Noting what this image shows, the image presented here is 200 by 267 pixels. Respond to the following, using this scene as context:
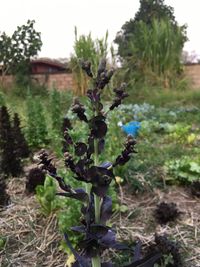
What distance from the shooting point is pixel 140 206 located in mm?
2506

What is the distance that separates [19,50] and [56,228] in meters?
9.88

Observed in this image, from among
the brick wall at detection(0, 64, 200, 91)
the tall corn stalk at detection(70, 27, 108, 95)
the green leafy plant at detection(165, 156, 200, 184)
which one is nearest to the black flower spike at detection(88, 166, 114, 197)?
the green leafy plant at detection(165, 156, 200, 184)

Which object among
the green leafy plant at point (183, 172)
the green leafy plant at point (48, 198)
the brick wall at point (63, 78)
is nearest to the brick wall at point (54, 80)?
the brick wall at point (63, 78)

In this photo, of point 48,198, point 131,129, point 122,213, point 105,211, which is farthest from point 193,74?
point 105,211

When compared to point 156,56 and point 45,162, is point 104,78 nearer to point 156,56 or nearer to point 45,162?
point 45,162

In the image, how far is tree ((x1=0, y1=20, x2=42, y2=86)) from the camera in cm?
1118

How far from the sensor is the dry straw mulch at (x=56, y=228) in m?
2.06

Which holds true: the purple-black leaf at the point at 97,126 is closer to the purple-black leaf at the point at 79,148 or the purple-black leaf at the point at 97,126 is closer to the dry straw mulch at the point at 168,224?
the purple-black leaf at the point at 79,148

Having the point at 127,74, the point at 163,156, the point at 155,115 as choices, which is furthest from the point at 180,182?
the point at 127,74

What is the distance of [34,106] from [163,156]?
1.50 meters

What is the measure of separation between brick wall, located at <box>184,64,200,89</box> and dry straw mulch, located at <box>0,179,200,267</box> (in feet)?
28.8

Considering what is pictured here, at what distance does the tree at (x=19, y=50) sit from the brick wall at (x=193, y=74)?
415cm

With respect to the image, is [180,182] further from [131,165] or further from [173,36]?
[173,36]

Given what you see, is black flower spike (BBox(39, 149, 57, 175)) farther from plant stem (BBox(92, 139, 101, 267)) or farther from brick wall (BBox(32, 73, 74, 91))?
brick wall (BBox(32, 73, 74, 91))
